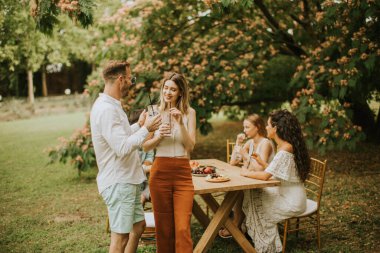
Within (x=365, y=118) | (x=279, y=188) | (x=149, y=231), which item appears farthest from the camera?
(x=365, y=118)

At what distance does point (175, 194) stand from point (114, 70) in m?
1.23

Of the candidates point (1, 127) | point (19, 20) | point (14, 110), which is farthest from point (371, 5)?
point (14, 110)

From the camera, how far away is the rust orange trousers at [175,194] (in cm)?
367

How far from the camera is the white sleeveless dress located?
4335 mm

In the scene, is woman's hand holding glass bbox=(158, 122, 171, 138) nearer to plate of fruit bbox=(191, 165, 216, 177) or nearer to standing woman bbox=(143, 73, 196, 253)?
standing woman bbox=(143, 73, 196, 253)

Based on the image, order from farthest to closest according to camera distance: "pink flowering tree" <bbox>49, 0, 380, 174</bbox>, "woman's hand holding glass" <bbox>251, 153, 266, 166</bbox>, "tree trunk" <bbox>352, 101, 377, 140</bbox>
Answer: "tree trunk" <bbox>352, 101, 377, 140</bbox> < "pink flowering tree" <bbox>49, 0, 380, 174</bbox> < "woman's hand holding glass" <bbox>251, 153, 266, 166</bbox>

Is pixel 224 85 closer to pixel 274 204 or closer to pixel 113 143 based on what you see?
pixel 274 204

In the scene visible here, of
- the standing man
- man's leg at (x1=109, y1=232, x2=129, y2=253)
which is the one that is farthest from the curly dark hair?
man's leg at (x1=109, y1=232, x2=129, y2=253)

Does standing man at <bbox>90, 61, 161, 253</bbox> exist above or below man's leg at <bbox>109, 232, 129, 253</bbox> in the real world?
above

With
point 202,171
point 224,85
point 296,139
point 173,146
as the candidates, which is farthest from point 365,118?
point 173,146

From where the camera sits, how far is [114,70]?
334 cm

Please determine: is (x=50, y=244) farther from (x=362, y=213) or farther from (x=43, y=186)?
(x=362, y=213)

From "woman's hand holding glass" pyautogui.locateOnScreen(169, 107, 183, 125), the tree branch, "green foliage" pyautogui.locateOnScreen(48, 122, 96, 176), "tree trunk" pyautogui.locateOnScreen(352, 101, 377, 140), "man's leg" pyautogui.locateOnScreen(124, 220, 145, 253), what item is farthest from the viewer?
"tree trunk" pyautogui.locateOnScreen(352, 101, 377, 140)

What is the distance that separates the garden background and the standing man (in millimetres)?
1632
